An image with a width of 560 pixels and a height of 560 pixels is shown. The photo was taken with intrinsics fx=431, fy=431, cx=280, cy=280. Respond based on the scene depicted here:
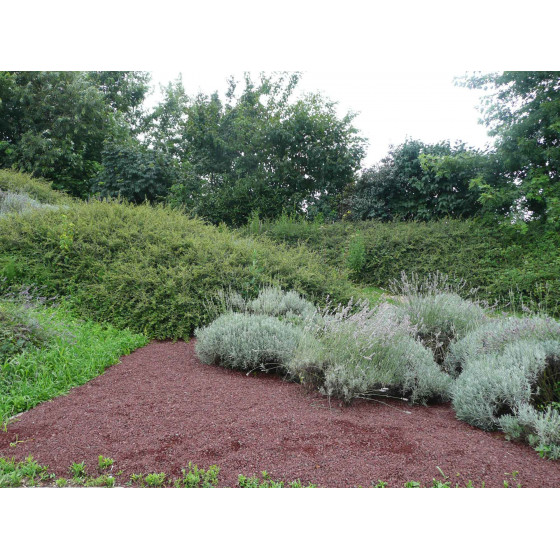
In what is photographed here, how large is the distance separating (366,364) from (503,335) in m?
1.44

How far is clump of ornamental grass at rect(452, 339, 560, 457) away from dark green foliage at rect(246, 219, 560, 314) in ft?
16.7

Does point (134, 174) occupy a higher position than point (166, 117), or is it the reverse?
point (166, 117)

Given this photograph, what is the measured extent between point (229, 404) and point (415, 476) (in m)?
1.52

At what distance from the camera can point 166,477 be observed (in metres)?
2.45

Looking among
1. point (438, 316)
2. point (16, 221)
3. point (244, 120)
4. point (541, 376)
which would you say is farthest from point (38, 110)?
point (541, 376)

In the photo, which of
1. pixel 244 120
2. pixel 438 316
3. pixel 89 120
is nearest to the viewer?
pixel 438 316

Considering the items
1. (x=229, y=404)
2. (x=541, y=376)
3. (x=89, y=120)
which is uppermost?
(x=89, y=120)

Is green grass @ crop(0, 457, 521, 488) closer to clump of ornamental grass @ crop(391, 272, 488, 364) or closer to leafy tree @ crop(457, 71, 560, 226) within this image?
clump of ornamental grass @ crop(391, 272, 488, 364)

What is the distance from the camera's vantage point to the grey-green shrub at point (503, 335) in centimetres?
395

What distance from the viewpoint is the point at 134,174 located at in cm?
1461

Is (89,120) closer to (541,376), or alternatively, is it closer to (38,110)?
(38,110)

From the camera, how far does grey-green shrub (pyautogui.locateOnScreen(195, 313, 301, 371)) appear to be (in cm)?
432

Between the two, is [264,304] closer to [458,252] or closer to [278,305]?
[278,305]

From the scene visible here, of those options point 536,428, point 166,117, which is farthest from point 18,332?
point 166,117
